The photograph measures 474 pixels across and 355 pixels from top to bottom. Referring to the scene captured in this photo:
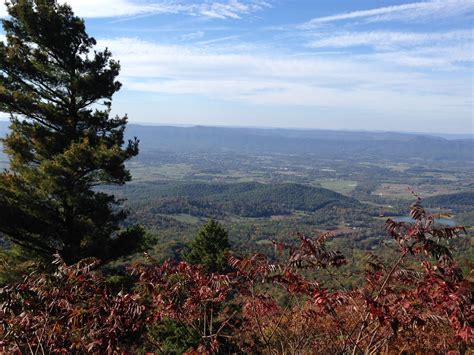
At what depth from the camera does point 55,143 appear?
1090cm

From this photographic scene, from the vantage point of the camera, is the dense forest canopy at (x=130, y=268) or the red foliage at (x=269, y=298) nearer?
the red foliage at (x=269, y=298)

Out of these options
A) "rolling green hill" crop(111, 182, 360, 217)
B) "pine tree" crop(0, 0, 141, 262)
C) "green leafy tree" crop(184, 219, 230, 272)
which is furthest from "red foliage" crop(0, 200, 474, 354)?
"rolling green hill" crop(111, 182, 360, 217)

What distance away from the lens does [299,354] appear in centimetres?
431

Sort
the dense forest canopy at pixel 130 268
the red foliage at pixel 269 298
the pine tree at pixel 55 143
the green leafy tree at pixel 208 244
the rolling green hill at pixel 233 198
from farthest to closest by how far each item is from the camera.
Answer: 1. the rolling green hill at pixel 233 198
2. the green leafy tree at pixel 208 244
3. the pine tree at pixel 55 143
4. the dense forest canopy at pixel 130 268
5. the red foliage at pixel 269 298

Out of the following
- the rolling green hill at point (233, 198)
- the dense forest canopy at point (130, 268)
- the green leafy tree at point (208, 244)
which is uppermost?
the dense forest canopy at point (130, 268)

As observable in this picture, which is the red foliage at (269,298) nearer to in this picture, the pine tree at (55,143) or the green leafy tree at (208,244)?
the pine tree at (55,143)

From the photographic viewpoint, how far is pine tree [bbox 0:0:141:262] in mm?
10195

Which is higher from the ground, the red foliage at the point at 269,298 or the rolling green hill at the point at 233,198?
the red foliage at the point at 269,298

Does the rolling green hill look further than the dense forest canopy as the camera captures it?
Yes

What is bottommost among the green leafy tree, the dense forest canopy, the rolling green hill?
the rolling green hill

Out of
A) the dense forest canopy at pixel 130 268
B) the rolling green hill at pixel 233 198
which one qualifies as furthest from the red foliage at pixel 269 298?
the rolling green hill at pixel 233 198

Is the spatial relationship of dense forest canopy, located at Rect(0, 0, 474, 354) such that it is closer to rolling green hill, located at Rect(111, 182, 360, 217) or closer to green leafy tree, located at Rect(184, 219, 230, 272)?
green leafy tree, located at Rect(184, 219, 230, 272)

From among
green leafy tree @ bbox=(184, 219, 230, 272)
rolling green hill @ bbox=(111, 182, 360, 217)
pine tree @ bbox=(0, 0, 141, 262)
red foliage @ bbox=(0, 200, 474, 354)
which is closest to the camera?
red foliage @ bbox=(0, 200, 474, 354)

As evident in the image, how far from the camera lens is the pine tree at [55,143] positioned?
10195mm
